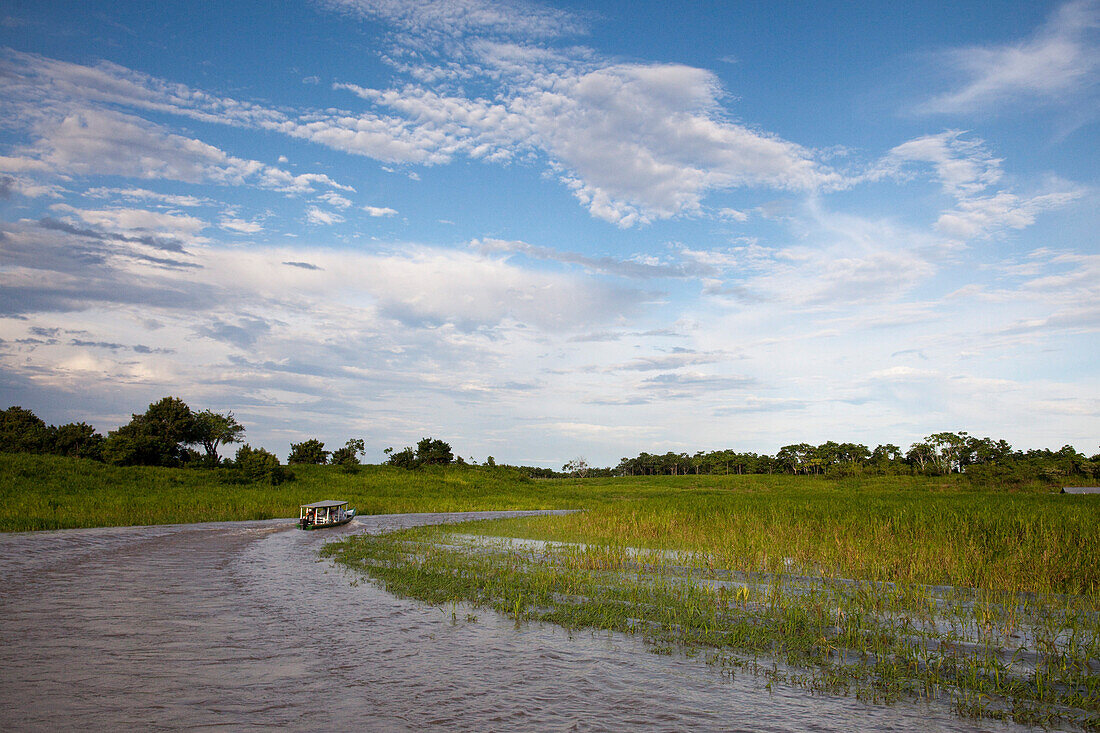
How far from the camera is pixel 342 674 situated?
777 cm

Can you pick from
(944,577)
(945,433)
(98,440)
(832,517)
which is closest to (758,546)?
(944,577)

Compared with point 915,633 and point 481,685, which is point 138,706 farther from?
point 915,633

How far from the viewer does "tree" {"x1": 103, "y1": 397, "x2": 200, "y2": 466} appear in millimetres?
56844

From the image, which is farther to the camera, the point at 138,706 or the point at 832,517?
the point at 832,517

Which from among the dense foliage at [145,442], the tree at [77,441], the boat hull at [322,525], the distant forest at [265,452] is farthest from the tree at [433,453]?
the boat hull at [322,525]

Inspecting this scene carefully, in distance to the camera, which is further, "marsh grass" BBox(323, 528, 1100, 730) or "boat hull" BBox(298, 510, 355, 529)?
"boat hull" BBox(298, 510, 355, 529)

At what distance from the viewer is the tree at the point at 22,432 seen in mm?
58031

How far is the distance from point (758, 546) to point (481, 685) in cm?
1388

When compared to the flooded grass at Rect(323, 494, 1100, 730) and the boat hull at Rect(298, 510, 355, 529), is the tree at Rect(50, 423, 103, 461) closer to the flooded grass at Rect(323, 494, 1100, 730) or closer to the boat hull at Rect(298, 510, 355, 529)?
the boat hull at Rect(298, 510, 355, 529)

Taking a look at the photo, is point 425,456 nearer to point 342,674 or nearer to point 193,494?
point 193,494

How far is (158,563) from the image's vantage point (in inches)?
674

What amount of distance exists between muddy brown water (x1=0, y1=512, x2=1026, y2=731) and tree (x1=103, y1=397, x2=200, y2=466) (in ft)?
170

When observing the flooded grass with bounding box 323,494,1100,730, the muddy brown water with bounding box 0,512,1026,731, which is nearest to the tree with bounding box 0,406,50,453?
the flooded grass with bounding box 323,494,1100,730

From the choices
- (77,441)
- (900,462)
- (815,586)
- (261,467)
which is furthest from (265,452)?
(900,462)
